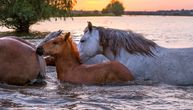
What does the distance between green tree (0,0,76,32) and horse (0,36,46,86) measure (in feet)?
67.9

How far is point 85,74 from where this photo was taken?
303 inches

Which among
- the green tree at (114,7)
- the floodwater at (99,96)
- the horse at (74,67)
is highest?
the horse at (74,67)

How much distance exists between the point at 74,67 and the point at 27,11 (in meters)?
20.9

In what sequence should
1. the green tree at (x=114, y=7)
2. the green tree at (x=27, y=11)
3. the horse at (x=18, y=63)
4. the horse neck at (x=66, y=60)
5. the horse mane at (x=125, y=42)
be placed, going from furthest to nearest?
the green tree at (x=114, y=7) < the green tree at (x=27, y=11) < the horse neck at (x=66, y=60) < the horse mane at (x=125, y=42) < the horse at (x=18, y=63)

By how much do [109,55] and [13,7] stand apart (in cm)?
2128

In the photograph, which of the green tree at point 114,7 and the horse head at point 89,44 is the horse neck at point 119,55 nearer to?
the horse head at point 89,44

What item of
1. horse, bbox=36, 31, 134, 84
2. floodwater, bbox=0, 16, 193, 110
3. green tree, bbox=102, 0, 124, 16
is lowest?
green tree, bbox=102, 0, 124, 16

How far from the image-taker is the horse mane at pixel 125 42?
308 inches

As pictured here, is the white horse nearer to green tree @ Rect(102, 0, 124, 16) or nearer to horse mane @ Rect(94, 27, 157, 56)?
horse mane @ Rect(94, 27, 157, 56)

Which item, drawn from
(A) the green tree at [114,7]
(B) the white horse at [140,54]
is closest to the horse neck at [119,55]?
(B) the white horse at [140,54]

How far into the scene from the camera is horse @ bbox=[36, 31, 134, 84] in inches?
296

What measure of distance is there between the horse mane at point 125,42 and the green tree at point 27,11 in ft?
68.0

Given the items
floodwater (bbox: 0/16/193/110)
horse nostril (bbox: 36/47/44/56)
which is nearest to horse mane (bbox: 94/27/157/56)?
floodwater (bbox: 0/16/193/110)

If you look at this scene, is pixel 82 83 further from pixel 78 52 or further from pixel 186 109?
pixel 186 109
